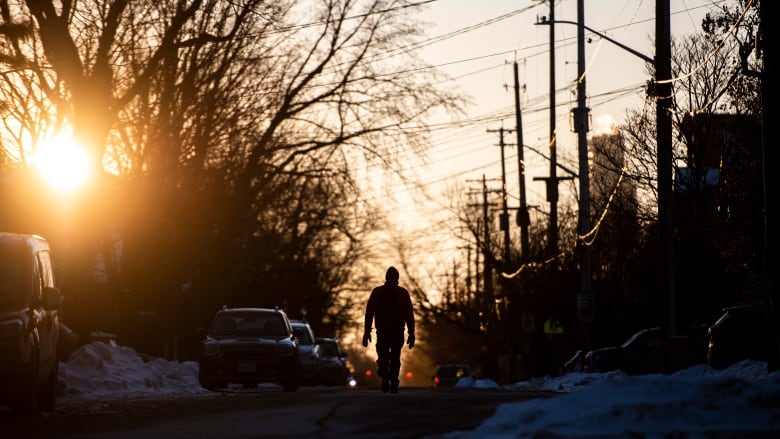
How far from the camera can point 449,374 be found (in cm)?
7362

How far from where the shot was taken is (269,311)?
1204 inches

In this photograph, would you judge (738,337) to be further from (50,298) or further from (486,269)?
(486,269)

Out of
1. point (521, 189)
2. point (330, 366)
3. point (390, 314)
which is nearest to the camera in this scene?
point (390, 314)

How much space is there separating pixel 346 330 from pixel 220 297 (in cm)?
3532

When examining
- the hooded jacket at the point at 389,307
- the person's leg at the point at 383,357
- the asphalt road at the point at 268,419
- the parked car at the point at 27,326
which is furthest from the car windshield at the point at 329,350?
the parked car at the point at 27,326

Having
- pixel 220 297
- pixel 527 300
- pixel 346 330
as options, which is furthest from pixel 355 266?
pixel 220 297

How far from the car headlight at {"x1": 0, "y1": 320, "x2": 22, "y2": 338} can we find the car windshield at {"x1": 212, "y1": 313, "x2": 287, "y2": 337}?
1417 cm

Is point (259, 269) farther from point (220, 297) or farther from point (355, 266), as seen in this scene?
point (355, 266)

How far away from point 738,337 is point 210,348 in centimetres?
1046

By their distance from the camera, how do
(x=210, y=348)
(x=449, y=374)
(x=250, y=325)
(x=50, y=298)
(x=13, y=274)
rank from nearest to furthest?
(x=13, y=274), (x=50, y=298), (x=210, y=348), (x=250, y=325), (x=449, y=374)

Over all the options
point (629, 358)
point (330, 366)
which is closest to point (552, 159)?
point (330, 366)

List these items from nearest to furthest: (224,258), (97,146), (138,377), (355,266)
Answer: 1. (138,377)
2. (97,146)
3. (224,258)
4. (355,266)

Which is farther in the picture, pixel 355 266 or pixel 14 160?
pixel 355 266

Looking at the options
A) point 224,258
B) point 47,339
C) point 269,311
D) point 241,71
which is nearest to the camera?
point 47,339
